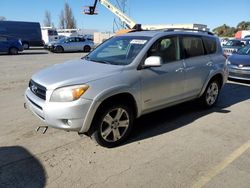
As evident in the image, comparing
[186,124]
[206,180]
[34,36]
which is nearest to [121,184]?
[206,180]

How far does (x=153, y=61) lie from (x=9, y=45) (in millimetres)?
20462

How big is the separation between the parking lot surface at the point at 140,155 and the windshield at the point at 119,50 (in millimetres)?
1349

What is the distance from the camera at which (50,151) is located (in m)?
4.13

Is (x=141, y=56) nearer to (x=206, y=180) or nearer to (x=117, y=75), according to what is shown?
(x=117, y=75)

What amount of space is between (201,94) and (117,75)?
8.81 feet

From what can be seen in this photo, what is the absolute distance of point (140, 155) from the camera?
13.4 ft

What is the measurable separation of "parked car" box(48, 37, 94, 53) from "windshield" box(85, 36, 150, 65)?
21.4 m

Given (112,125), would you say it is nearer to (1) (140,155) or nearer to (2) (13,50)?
(1) (140,155)

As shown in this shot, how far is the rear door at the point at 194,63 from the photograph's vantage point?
5551 mm

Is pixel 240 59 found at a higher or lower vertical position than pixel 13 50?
higher

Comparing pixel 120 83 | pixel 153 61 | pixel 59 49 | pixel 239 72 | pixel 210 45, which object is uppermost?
pixel 210 45

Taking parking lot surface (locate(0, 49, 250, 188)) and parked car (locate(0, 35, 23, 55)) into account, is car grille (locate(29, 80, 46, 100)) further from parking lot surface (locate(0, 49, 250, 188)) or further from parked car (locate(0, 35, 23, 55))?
parked car (locate(0, 35, 23, 55))

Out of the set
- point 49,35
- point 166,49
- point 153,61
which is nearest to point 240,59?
point 166,49

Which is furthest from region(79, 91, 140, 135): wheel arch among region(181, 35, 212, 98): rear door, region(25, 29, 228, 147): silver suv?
region(181, 35, 212, 98): rear door
